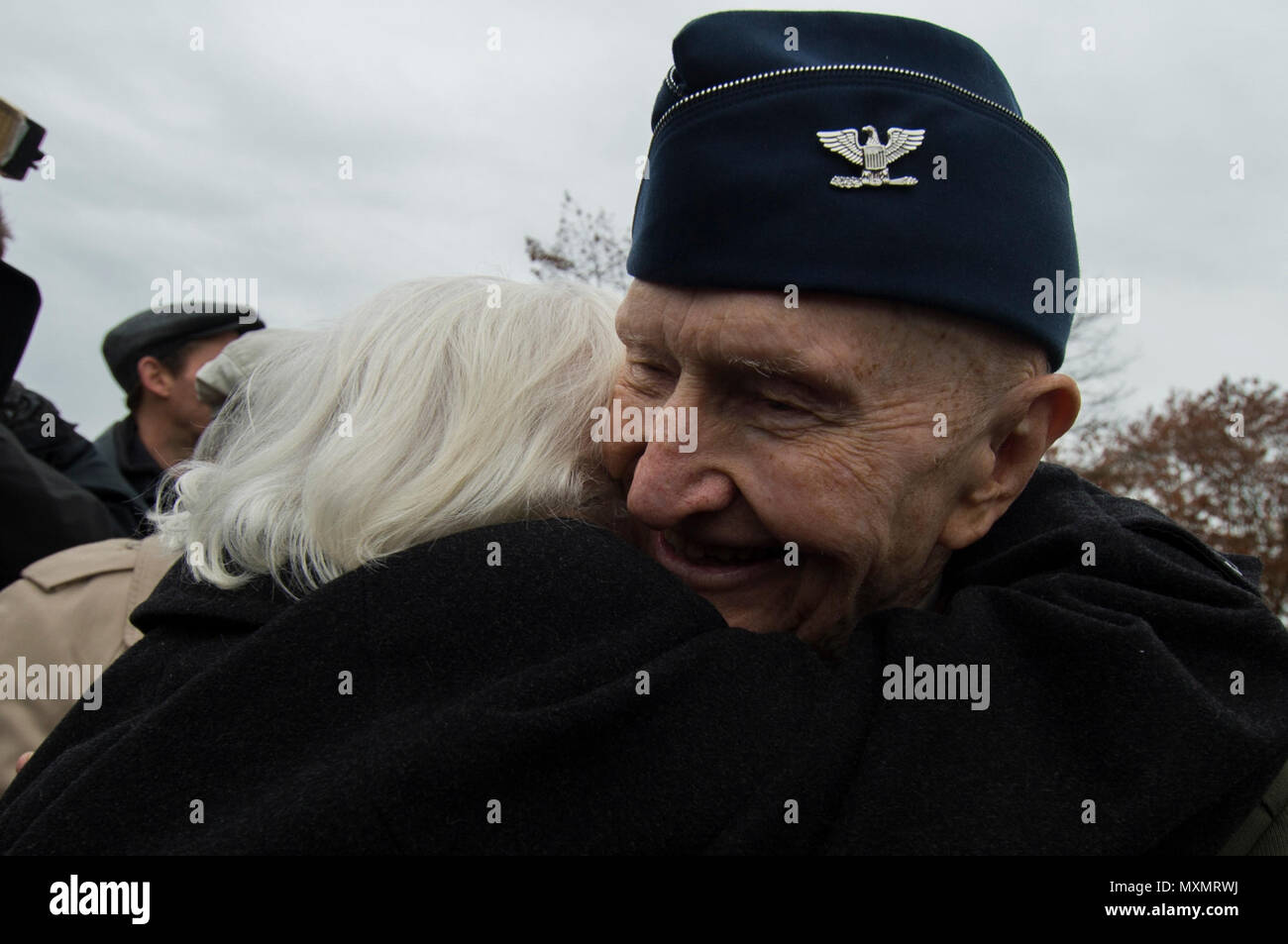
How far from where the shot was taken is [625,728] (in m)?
1.45

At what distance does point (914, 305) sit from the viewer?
1770 mm

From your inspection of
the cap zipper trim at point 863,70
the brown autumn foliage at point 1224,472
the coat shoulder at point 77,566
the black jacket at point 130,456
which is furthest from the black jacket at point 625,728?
the brown autumn foliage at point 1224,472

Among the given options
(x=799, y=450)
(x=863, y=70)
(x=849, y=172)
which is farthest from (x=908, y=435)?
(x=863, y=70)

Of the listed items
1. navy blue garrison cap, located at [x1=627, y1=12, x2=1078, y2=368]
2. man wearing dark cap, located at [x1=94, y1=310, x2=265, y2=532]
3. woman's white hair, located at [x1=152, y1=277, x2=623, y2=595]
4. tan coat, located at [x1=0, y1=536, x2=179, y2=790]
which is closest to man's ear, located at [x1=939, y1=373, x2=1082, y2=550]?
navy blue garrison cap, located at [x1=627, y1=12, x2=1078, y2=368]

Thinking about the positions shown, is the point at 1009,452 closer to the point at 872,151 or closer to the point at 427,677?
the point at 872,151

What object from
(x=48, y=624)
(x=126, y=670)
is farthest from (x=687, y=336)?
(x=48, y=624)

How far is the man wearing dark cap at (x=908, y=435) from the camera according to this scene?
1523mm

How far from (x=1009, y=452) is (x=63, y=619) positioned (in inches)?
87.5

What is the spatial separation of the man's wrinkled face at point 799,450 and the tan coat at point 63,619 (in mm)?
1366

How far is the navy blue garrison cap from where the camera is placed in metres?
1.76

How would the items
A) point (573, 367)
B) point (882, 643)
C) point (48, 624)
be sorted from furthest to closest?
1. point (48, 624)
2. point (573, 367)
3. point (882, 643)

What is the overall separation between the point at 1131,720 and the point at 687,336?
0.92m

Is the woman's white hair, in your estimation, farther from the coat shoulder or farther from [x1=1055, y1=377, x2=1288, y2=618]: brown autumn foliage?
[x1=1055, y1=377, x2=1288, y2=618]: brown autumn foliage
